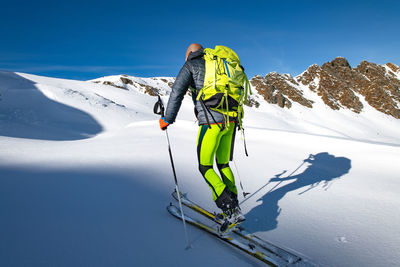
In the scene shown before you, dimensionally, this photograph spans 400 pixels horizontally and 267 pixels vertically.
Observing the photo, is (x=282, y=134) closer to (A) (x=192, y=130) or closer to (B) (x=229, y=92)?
(A) (x=192, y=130)

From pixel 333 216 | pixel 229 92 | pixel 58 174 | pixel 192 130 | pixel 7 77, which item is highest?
pixel 7 77

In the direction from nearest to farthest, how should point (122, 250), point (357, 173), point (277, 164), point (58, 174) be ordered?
point (122, 250)
point (58, 174)
point (357, 173)
point (277, 164)

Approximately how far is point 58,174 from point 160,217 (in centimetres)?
241

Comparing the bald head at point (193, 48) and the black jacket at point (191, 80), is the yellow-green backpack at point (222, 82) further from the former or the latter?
the bald head at point (193, 48)

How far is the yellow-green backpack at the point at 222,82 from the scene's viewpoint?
8.45 feet

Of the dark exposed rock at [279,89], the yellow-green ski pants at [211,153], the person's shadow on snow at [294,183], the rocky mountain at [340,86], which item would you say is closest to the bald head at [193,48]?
the yellow-green ski pants at [211,153]

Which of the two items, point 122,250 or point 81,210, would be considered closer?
point 122,250

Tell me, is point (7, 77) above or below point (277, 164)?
above

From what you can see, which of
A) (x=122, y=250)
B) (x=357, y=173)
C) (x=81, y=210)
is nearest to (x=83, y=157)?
(x=81, y=210)

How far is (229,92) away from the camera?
104 inches

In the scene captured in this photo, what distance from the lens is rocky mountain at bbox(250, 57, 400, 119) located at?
58.5 metres

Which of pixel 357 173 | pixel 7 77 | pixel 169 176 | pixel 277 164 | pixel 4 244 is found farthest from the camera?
pixel 7 77

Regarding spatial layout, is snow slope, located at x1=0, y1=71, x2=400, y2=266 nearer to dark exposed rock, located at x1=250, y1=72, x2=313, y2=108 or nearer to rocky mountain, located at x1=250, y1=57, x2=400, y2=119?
dark exposed rock, located at x1=250, y1=72, x2=313, y2=108

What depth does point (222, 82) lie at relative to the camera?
2578 mm
